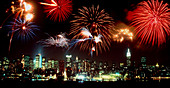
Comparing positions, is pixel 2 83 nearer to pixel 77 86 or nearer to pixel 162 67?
pixel 77 86

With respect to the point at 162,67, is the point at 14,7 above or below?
above

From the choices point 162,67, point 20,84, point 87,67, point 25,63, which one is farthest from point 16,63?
point 20,84

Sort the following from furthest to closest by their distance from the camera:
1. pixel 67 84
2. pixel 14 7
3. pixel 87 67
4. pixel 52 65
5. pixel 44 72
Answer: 1. pixel 52 65
2. pixel 87 67
3. pixel 44 72
4. pixel 67 84
5. pixel 14 7

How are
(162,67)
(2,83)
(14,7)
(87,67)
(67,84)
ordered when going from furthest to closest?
1. (87,67)
2. (162,67)
3. (67,84)
4. (2,83)
5. (14,7)

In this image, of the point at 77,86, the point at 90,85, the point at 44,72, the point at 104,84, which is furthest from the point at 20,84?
the point at 44,72

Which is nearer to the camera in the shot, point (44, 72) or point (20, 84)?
point (20, 84)

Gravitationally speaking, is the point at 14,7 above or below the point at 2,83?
above

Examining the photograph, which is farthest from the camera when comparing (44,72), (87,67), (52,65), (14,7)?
(52,65)

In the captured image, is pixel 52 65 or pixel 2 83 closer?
pixel 2 83

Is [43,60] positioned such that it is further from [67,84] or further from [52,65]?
[67,84]
